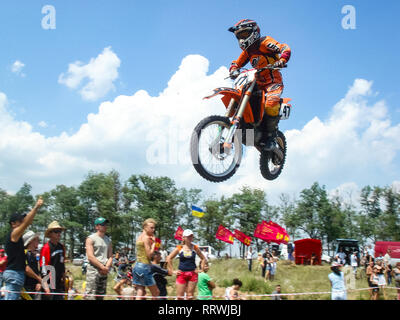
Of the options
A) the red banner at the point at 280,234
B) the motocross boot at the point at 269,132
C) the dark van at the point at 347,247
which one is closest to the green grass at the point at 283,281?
the red banner at the point at 280,234

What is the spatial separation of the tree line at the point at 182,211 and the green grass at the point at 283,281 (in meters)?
1.96

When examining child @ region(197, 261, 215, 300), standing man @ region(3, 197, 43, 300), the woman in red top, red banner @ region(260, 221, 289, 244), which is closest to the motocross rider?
the woman in red top

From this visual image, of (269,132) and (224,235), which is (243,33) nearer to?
(269,132)

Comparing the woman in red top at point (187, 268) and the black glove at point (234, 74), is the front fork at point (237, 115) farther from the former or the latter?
the woman in red top at point (187, 268)

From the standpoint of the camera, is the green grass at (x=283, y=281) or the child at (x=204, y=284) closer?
the child at (x=204, y=284)

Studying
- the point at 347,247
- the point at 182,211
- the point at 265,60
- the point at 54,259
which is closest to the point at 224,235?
the point at 182,211

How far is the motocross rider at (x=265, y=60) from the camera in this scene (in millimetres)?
6441

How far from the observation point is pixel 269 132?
7.07 m

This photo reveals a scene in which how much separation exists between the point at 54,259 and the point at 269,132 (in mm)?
4247

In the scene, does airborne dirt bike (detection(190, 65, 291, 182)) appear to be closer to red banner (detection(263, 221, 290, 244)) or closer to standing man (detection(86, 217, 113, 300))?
standing man (detection(86, 217, 113, 300))

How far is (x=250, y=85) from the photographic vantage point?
646 cm

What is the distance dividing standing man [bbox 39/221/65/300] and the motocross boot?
3.87 m
